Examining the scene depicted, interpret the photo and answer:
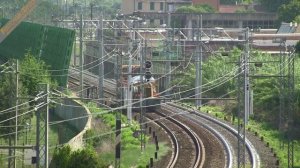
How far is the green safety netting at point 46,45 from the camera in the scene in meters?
40.5

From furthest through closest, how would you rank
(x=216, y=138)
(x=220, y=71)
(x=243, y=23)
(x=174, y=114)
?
1. (x=243, y=23)
2. (x=220, y=71)
3. (x=174, y=114)
4. (x=216, y=138)

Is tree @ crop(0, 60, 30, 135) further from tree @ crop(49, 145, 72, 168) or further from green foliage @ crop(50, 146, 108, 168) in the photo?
green foliage @ crop(50, 146, 108, 168)

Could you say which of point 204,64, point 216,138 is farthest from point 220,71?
point 216,138

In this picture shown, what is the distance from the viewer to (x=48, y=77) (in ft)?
118

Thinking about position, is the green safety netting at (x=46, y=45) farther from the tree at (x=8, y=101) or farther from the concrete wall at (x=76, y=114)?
the tree at (x=8, y=101)

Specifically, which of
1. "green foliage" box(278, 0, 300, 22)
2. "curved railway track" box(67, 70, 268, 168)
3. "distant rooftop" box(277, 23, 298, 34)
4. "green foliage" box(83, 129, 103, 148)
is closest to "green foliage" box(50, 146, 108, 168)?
"curved railway track" box(67, 70, 268, 168)

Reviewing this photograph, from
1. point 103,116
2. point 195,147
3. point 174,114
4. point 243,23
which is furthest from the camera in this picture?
point 243,23

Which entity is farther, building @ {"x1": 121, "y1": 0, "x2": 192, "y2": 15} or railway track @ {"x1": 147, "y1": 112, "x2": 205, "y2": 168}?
building @ {"x1": 121, "y1": 0, "x2": 192, "y2": 15}

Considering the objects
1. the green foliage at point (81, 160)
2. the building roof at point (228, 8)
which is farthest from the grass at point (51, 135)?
the building roof at point (228, 8)

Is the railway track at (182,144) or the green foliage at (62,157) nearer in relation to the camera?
the green foliage at (62,157)

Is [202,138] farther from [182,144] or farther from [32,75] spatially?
[32,75]

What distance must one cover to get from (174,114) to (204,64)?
7.98 m

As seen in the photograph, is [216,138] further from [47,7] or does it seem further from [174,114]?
[47,7]

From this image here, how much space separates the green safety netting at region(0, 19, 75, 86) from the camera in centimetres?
4053
